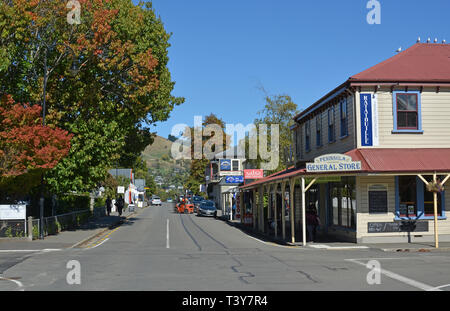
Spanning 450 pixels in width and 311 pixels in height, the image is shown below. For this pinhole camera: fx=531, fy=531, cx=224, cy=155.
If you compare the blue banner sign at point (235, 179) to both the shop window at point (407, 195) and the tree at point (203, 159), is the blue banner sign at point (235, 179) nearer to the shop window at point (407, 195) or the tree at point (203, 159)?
the shop window at point (407, 195)

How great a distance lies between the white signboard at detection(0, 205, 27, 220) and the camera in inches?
971

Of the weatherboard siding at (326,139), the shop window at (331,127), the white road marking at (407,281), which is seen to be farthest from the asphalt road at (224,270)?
the shop window at (331,127)

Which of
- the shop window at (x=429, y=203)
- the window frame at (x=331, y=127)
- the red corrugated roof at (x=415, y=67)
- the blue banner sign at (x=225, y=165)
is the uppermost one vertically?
the red corrugated roof at (x=415, y=67)

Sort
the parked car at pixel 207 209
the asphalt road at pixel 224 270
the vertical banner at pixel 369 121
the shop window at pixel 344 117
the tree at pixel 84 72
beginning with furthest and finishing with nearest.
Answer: the parked car at pixel 207 209 < the tree at pixel 84 72 < the shop window at pixel 344 117 < the vertical banner at pixel 369 121 < the asphalt road at pixel 224 270

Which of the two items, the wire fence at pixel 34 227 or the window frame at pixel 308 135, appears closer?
the wire fence at pixel 34 227

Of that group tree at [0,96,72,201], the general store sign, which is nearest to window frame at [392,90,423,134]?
the general store sign

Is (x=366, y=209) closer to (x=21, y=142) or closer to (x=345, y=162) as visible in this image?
(x=345, y=162)

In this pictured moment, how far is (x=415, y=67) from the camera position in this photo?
80.6 feet

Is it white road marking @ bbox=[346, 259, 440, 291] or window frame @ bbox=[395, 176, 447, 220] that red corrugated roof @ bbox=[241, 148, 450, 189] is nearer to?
window frame @ bbox=[395, 176, 447, 220]

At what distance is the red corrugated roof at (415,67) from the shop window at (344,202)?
4.68 meters

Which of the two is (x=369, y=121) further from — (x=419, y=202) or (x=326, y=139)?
(x=326, y=139)

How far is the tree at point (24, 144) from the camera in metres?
23.9

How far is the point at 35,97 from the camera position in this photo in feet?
93.0
